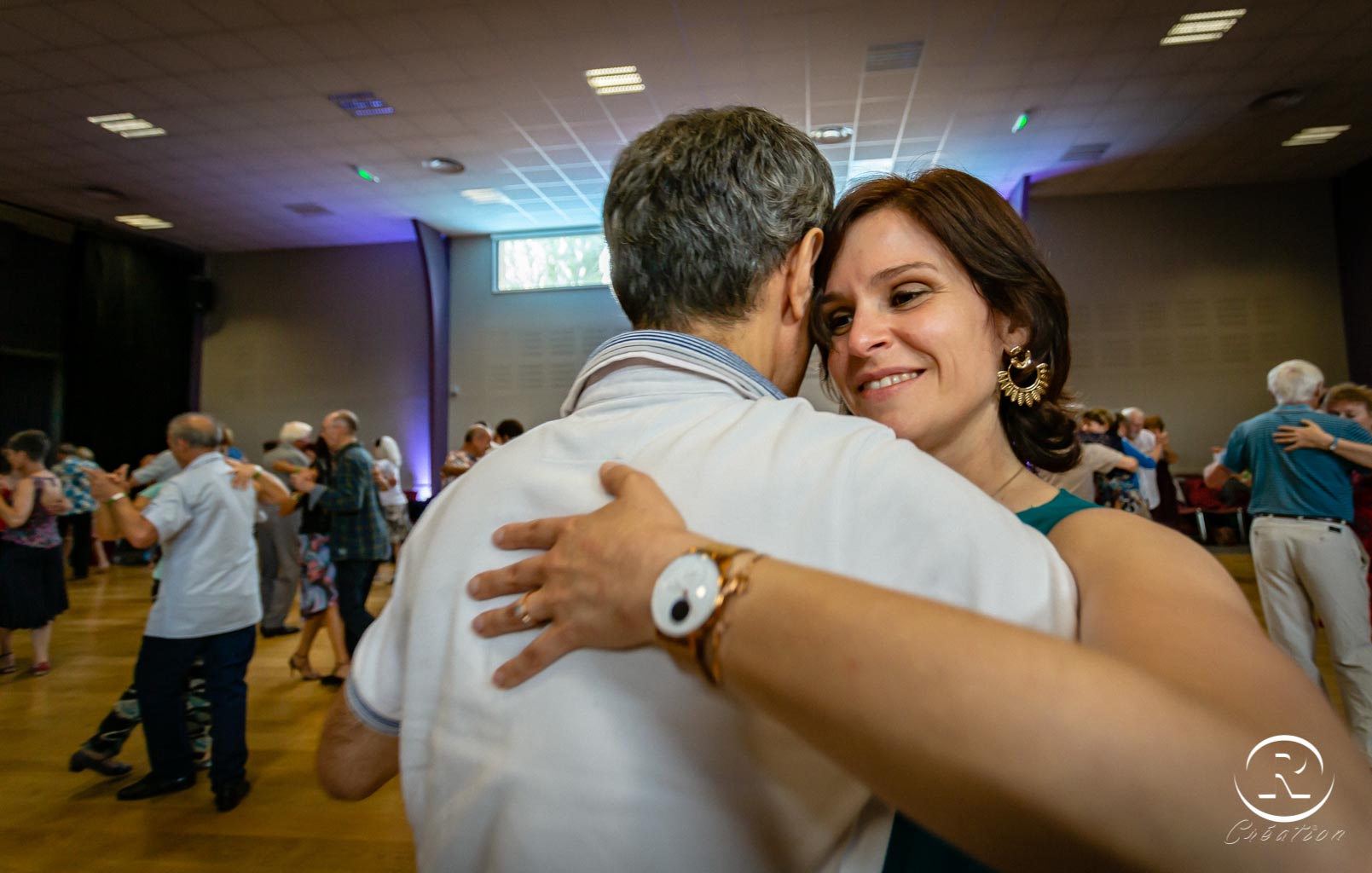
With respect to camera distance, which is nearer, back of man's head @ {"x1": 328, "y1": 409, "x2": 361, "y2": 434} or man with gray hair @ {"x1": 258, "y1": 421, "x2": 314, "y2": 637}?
back of man's head @ {"x1": 328, "y1": 409, "x2": 361, "y2": 434}

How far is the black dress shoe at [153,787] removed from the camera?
3.50 meters

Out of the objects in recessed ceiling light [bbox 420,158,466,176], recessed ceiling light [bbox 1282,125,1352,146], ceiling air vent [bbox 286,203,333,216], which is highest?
recessed ceiling light [bbox 1282,125,1352,146]

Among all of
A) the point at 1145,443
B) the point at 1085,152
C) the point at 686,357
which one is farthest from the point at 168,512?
the point at 1085,152

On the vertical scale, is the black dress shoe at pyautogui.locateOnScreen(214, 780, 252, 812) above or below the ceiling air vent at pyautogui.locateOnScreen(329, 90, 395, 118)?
below

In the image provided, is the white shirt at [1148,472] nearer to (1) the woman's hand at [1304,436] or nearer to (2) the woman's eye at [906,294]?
(1) the woman's hand at [1304,436]

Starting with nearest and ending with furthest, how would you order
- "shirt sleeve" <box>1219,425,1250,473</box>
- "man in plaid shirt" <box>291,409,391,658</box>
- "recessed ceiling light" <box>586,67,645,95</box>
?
"shirt sleeve" <box>1219,425,1250,473</box> → "man in plaid shirt" <box>291,409,391,658</box> → "recessed ceiling light" <box>586,67,645,95</box>

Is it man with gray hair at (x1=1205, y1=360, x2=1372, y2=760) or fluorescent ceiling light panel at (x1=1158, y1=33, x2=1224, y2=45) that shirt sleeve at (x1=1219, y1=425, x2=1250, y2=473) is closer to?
man with gray hair at (x1=1205, y1=360, x2=1372, y2=760)

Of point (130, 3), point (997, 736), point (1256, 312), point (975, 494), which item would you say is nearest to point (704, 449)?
point (975, 494)

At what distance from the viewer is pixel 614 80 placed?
7.37 meters

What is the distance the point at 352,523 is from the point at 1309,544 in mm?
5222

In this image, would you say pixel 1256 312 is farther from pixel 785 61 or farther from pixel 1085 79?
pixel 785 61

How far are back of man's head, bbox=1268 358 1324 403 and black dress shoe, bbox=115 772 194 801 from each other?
18.6 feet

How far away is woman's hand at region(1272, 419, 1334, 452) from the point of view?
12.3 feet

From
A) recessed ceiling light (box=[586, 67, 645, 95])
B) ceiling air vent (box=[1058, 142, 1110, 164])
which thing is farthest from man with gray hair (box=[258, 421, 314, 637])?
ceiling air vent (box=[1058, 142, 1110, 164])
